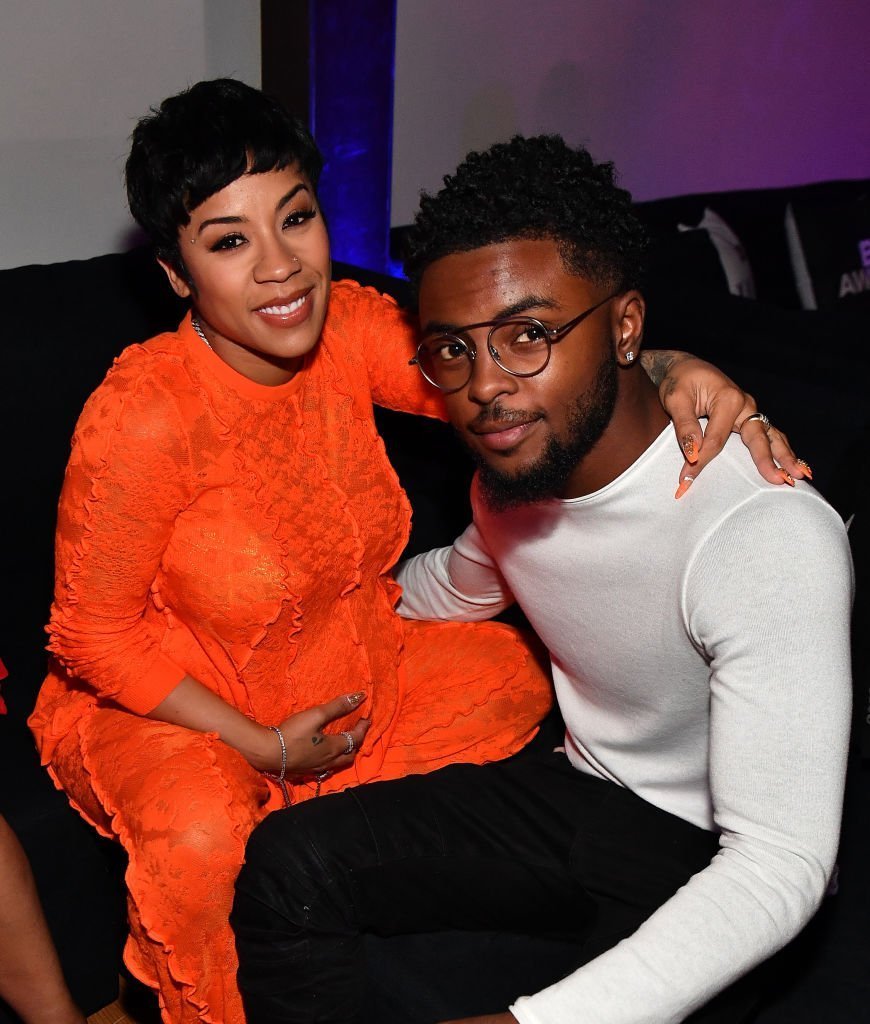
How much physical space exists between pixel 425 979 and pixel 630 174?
3.57 m

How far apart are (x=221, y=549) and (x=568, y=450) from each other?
506mm

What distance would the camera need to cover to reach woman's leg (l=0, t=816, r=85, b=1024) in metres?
1.61

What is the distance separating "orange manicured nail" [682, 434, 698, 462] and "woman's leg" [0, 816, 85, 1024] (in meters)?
1.07

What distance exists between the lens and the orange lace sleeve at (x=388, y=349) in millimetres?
1791

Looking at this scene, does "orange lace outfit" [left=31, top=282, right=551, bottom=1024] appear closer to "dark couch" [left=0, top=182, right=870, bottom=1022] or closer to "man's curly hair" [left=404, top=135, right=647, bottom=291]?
"dark couch" [left=0, top=182, right=870, bottom=1022]

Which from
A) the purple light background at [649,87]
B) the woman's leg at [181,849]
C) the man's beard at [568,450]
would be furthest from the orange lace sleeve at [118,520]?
the purple light background at [649,87]

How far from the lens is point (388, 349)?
1.80 m

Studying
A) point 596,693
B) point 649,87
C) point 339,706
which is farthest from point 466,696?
point 649,87

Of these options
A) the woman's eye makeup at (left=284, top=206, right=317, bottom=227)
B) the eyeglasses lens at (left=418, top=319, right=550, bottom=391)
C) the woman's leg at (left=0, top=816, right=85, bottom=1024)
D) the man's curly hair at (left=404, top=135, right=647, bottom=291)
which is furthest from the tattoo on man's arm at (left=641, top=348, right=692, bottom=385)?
the woman's leg at (left=0, top=816, right=85, bottom=1024)

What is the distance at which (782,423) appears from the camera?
1972mm

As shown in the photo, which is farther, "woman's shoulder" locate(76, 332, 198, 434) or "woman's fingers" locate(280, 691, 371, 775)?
"woman's fingers" locate(280, 691, 371, 775)

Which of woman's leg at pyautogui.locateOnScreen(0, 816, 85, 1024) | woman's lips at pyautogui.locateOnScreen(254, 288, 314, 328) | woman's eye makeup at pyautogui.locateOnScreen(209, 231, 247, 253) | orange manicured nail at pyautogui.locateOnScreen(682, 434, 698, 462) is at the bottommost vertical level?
woman's leg at pyautogui.locateOnScreen(0, 816, 85, 1024)

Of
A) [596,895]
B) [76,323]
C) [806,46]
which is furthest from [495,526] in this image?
[806,46]

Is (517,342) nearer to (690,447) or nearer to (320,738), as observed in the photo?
(690,447)
